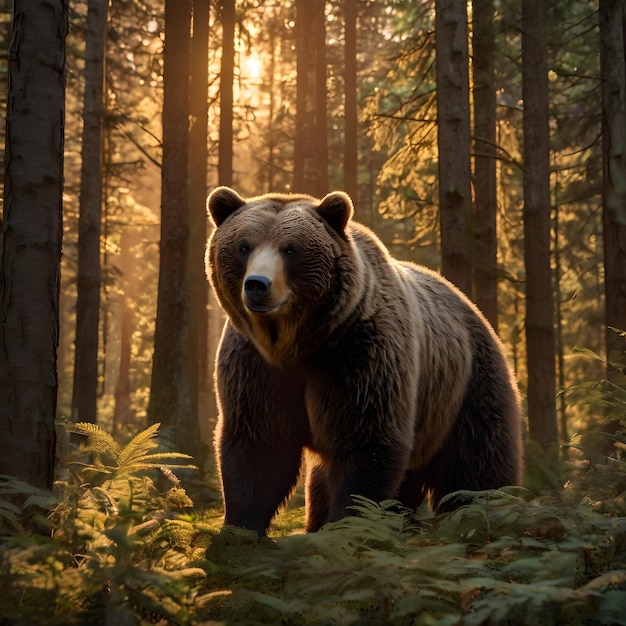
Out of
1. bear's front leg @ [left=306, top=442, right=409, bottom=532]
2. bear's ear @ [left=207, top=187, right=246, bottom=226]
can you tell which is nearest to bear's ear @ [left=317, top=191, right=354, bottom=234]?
bear's ear @ [left=207, top=187, right=246, bottom=226]

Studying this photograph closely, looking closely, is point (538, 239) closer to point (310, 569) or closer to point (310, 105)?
point (310, 105)

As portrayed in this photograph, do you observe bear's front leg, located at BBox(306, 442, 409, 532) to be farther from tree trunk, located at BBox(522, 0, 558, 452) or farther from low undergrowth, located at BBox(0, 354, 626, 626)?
tree trunk, located at BBox(522, 0, 558, 452)

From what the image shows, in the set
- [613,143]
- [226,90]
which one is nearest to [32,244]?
[613,143]

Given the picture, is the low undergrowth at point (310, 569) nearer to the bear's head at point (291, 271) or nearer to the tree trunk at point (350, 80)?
the bear's head at point (291, 271)

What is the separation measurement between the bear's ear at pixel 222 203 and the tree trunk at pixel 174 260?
4.88 metres

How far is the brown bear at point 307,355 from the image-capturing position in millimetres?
5098

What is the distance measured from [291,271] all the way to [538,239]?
816cm

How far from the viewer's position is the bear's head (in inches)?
198

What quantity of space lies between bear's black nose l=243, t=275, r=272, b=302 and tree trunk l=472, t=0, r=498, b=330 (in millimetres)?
8804

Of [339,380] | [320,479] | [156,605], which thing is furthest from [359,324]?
[156,605]

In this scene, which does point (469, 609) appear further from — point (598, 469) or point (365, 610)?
point (598, 469)

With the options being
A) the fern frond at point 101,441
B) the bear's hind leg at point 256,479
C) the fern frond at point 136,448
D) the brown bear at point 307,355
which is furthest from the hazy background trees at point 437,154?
the fern frond at point 101,441

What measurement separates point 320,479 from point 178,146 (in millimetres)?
6071

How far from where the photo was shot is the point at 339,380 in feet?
17.0
